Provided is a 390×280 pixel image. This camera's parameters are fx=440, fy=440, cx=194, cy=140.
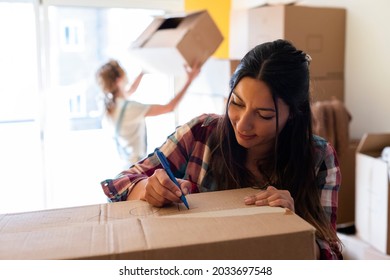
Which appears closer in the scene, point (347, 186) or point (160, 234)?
point (160, 234)

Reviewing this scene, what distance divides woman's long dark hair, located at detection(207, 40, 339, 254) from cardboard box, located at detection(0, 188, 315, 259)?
28cm

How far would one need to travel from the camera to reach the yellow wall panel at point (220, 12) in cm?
318

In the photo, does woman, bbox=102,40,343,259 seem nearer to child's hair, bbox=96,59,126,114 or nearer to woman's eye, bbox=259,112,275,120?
woman's eye, bbox=259,112,275,120

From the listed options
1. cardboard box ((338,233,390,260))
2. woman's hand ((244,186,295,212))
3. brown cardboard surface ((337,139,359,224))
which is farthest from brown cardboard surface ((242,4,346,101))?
woman's hand ((244,186,295,212))

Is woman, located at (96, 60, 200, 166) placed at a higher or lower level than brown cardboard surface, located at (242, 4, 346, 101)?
lower

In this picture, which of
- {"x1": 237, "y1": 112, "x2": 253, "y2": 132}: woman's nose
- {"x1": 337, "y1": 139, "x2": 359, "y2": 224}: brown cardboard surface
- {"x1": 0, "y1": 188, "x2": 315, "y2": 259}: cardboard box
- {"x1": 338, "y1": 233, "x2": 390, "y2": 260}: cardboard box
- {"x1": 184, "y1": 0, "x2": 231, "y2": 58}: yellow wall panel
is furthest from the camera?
{"x1": 184, "y1": 0, "x2": 231, "y2": 58}: yellow wall panel

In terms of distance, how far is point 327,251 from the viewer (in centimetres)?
83

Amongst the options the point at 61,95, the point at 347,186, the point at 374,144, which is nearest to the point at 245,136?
the point at 374,144

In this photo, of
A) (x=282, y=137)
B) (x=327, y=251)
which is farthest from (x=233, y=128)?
(x=327, y=251)

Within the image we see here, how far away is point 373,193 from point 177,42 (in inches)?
46.8

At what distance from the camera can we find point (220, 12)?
130 inches

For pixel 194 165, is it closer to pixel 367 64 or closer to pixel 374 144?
pixel 374 144

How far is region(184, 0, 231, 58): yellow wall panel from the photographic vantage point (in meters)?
3.18
